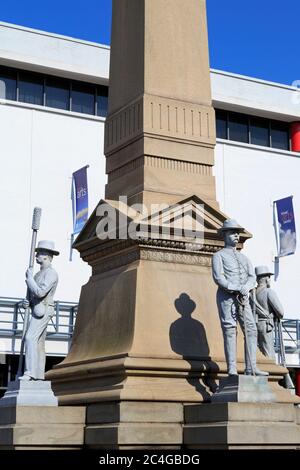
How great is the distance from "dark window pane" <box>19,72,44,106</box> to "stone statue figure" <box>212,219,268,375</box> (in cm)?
2614

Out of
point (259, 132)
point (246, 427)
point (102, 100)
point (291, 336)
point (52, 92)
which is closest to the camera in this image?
point (246, 427)

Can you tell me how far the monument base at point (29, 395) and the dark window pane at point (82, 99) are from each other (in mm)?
26625

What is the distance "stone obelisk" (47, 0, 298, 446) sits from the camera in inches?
446

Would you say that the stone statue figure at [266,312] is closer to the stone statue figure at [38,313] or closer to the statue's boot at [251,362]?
the statue's boot at [251,362]

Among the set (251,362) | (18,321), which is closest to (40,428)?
(251,362)

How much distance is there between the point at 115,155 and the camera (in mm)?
13938

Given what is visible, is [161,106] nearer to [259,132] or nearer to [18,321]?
[18,321]

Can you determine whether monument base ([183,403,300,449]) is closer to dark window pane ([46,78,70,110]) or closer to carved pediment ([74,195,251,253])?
carved pediment ([74,195,251,253])

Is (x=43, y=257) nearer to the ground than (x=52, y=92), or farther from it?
nearer to the ground

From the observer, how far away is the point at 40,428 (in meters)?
11.0

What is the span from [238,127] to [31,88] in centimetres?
1001

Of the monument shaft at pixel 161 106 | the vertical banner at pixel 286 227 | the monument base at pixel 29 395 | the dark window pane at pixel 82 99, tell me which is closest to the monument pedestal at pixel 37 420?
the monument base at pixel 29 395

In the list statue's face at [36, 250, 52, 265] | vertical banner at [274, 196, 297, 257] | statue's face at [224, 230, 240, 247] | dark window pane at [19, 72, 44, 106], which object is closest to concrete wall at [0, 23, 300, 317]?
vertical banner at [274, 196, 297, 257]

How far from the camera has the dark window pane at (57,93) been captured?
36781 mm
